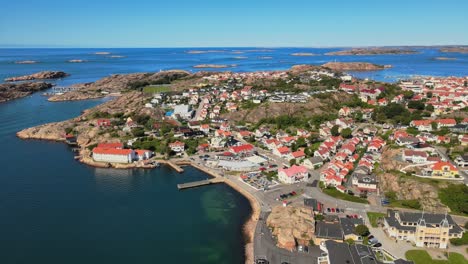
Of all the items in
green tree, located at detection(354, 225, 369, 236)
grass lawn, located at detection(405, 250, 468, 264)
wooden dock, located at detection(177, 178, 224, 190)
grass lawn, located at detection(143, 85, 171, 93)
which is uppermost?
grass lawn, located at detection(143, 85, 171, 93)

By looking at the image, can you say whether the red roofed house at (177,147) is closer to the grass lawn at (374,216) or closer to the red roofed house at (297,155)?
the red roofed house at (297,155)

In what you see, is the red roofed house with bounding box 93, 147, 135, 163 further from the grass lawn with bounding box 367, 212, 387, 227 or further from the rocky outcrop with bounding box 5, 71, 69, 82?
the rocky outcrop with bounding box 5, 71, 69, 82

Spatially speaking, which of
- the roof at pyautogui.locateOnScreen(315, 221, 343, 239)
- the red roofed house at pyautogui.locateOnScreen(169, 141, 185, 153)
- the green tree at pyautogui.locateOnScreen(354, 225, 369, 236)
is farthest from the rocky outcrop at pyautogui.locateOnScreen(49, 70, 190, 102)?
the green tree at pyautogui.locateOnScreen(354, 225, 369, 236)

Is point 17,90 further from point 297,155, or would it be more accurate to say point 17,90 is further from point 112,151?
point 297,155

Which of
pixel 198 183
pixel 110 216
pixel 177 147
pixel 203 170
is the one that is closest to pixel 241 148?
pixel 203 170

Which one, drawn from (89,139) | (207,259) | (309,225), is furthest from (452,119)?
(89,139)

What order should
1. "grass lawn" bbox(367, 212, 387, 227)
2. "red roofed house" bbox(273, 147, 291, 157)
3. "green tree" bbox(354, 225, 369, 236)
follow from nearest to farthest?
"green tree" bbox(354, 225, 369, 236) → "grass lawn" bbox(367, 212, 387, 227) → "red roofed house" bbox(273, 147, 291, 157)

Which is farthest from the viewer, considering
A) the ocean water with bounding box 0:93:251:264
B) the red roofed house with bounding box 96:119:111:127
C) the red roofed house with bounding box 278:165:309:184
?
the red roofed house with bounding box 96:119:111:127
